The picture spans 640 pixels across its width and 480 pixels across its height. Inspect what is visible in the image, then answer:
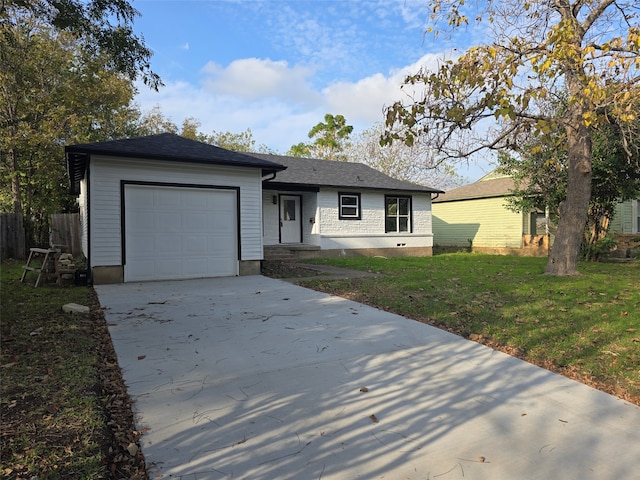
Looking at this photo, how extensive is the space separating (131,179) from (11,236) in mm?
11128

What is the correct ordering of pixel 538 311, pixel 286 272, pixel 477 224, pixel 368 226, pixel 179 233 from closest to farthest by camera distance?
pixel 538 311 → pixel 179 233 → pixel 286 272 → pixel 368 226 → pixel 477 224

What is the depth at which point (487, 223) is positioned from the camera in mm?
22141

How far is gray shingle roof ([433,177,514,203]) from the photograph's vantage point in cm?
2170

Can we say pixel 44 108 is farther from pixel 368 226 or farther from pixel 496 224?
pixel 496 224

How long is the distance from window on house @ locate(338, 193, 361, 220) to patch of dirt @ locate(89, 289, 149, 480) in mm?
13707

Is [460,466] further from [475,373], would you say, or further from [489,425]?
[475,373]

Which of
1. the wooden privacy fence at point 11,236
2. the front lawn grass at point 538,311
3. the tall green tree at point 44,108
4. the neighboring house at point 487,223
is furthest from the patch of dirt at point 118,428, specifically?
the neighboring house at point 487,223

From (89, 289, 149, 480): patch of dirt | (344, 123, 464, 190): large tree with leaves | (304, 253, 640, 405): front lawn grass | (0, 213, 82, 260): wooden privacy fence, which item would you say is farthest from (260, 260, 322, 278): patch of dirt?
(344, 123, 464, 190): large tree with leaves

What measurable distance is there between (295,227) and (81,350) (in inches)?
528

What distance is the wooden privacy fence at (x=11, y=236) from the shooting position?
1720 cm

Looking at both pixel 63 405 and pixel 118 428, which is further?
pixel 63 405

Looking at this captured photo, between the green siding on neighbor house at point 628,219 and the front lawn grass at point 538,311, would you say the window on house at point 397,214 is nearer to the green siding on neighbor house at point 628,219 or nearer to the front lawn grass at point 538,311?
the front lawn grass at point 538,311

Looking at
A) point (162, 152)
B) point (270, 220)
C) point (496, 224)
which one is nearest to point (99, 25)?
point (162, 152)

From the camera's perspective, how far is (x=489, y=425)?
3.06 metres
